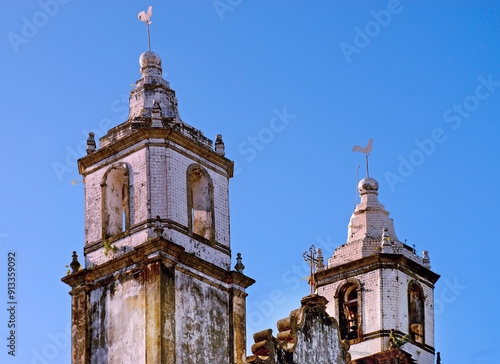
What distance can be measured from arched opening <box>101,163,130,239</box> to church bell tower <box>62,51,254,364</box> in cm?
2

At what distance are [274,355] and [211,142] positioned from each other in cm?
553

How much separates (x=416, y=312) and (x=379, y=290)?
1.65m

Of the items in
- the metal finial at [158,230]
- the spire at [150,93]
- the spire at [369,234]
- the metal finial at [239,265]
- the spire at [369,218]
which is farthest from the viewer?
the spire at [369,218]

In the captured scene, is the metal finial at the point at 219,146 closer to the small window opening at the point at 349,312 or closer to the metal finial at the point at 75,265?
the metal finial at the point at 75,265

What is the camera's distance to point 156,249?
32188 mm

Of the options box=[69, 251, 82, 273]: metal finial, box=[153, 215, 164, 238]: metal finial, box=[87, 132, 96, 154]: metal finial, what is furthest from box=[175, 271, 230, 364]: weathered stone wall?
box=[87, 132, 96, 154]: metal finial

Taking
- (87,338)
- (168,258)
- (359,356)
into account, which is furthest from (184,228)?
(359,356)

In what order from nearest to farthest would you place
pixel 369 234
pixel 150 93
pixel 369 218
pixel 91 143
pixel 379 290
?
1. pixel 91 143
2. pixel 150 93
3. pixel 379 290
4. pixel 369 234
5. pixel 369 218

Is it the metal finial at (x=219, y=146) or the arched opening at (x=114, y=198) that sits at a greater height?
the metal finial at (x=219, y=146)

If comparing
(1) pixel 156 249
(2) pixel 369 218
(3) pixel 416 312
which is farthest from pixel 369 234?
(1) pixel 156 249

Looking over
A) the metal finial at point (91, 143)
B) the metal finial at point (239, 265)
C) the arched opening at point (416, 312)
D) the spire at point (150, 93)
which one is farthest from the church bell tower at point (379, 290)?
the metal finial at point (91, 143)

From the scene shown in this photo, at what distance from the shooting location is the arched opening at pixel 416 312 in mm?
39031

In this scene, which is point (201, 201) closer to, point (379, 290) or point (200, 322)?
point (200, 322)

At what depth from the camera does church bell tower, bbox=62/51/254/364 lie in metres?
32.0
